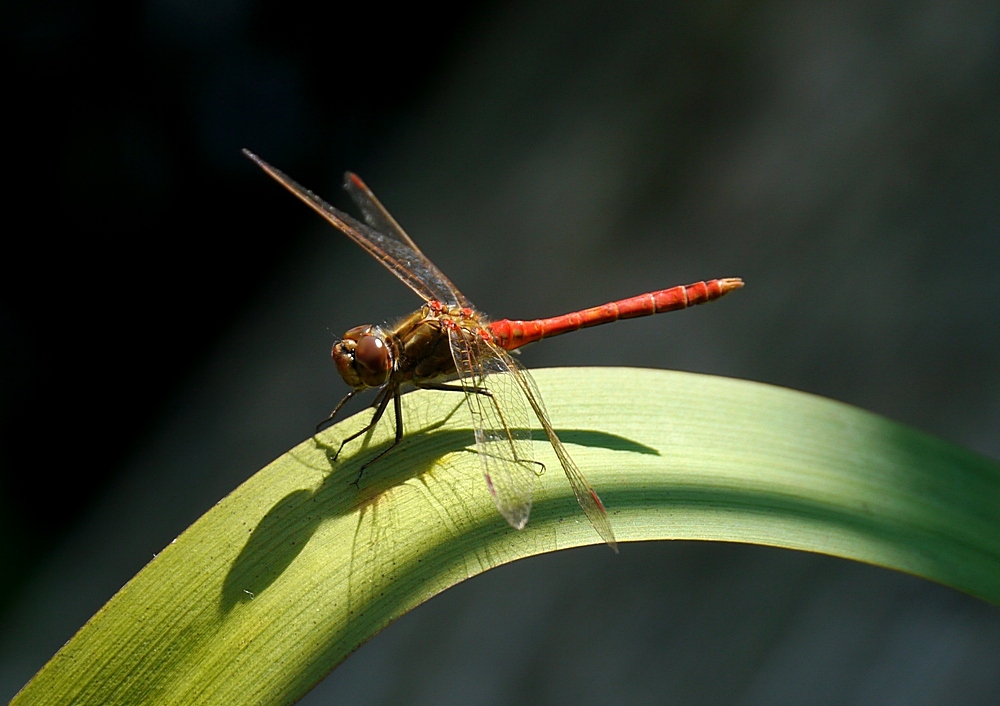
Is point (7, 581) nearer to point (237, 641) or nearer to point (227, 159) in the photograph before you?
point (227, 159)

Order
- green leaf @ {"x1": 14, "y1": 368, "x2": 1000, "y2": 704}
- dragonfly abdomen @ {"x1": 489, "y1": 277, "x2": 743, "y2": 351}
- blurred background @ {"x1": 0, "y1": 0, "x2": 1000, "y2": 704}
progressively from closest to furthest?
green leaf @ {"x1": 14, "y1": 368, "x2": 1000, "y2": 704} < dragonfly abdomen @ {"x1": 489, "y1": 277, "x2": 743, "y2": 351} < blurred background @ {"x1": 0, "y1": 0, "x2": 1000, "y2": 704}

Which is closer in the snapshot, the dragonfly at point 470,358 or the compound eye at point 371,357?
the dragonfly at point 470,358

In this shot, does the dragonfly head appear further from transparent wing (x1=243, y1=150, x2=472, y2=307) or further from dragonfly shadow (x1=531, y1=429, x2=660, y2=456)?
dragonfly shadow (x1=531, y1=429, x2=660, y2=456)

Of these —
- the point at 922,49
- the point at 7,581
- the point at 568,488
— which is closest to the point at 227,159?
the point at 7,581

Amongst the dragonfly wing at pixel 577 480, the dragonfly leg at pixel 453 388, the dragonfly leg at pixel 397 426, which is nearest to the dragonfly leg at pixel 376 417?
the dragonfly leg at pixel 397 426

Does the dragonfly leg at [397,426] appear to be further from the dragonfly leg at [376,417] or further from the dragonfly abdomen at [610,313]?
the dragonfly abdomen at [610,313]

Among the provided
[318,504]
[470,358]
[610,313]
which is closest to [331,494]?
[318,504]

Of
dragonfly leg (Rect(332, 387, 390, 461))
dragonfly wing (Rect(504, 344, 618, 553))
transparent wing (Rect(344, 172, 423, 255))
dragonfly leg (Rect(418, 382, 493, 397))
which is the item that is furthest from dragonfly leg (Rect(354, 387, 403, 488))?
transparent wing (Rect(344, 172, 423, 255))

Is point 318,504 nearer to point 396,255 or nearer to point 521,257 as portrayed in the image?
point 396,255
